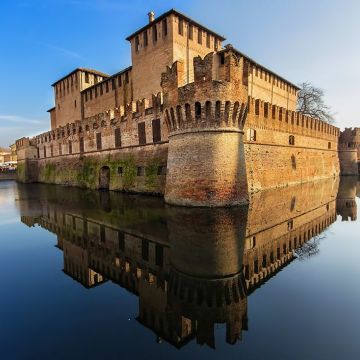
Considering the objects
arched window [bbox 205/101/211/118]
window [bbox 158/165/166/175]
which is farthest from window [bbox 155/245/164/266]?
window [bbox 158/165/166/175]

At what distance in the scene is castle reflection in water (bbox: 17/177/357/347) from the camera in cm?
468

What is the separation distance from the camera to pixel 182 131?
14.2 metres

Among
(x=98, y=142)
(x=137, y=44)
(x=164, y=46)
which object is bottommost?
(x=98, y=142)

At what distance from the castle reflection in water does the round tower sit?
96 centimetres

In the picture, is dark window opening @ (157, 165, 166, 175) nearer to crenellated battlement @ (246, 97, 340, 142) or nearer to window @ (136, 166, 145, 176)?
window @ (136, 166, 145, 176)

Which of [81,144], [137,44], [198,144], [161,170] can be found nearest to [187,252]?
[198,144]

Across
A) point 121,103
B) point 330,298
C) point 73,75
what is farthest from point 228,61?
point 73,75

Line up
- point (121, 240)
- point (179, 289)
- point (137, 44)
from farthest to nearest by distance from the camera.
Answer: point (137, 44)
point (121, 240)
point (179, 289)

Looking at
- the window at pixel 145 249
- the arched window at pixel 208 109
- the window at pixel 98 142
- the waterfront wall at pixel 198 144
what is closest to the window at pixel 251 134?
the waterfront wall at pixel 198 144

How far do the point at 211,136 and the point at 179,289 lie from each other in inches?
360

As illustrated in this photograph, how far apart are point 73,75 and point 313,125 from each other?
30187 mm

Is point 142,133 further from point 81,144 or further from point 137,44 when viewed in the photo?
point 81,144

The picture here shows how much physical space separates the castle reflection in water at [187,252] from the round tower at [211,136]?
0.96 meters

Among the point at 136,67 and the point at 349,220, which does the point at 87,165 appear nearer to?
the point at 136,67
